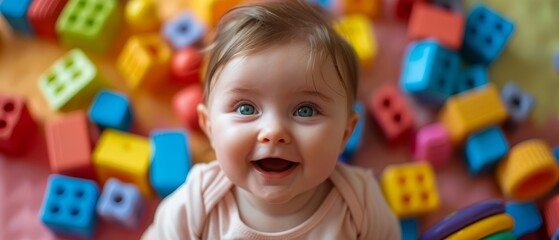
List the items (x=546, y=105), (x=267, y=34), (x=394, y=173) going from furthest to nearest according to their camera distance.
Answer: (x=546, y=105) < (x=394, y=173) < (x=267, y=34)

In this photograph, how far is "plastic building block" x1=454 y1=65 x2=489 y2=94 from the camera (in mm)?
1100

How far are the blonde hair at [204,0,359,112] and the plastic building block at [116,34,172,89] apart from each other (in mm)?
329

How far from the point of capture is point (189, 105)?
41.2 inches

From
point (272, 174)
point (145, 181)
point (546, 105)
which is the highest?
point (272, 174)

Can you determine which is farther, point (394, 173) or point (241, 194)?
point (394, 173)

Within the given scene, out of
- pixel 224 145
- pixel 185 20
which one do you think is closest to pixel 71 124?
pixel 185 20

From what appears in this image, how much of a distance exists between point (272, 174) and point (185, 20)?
0.52 meters

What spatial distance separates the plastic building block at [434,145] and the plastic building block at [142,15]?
1.59 feet

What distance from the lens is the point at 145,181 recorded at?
3.32 ft

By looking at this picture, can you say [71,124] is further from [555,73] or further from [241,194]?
[555,73]

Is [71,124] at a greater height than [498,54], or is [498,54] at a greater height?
[498,54]

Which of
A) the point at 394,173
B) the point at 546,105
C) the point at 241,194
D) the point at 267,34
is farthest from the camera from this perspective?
the point at 546,105

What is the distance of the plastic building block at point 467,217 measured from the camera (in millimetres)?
836

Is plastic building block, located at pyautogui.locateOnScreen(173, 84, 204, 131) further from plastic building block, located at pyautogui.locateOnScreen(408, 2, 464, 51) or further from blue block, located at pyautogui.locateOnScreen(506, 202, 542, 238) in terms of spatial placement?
blue block, located at pyautogui.locateOnScreen(506, 202, 542, 238)
